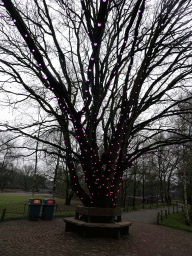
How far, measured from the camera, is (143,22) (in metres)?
7.37

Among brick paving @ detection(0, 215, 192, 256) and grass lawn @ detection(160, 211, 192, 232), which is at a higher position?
brick paving @ detection(0, 215, 192, 256)

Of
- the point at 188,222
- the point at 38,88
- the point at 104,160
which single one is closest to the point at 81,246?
the point at 104,160

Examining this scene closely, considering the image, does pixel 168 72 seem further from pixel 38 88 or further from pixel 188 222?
pixel 188 222

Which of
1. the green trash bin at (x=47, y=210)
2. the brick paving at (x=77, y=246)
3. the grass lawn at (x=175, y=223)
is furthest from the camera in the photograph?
the grass lawn at (x=175, y=223)

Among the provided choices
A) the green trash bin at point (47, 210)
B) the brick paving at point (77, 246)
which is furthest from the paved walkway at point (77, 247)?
the green trash bin at point (47, 210)

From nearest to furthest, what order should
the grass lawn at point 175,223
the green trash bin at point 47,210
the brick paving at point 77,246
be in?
the brick paving at point 77,246 → the green trash bin at point 47,210 → the grass lawn at point 175,223

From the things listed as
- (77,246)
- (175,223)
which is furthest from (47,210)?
(175,223)

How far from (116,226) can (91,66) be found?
16.0 ft

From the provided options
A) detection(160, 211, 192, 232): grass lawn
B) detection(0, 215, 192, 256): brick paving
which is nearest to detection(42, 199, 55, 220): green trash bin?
detection(0, 215, 192, 256): brick paving

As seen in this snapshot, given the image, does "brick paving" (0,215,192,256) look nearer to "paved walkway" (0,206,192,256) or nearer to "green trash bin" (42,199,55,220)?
"paved walkway" (0,206,192,256)

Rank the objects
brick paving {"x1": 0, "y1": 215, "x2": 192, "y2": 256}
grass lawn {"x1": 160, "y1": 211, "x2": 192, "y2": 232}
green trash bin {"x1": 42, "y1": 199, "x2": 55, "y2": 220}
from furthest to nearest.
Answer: grass lawn {"x1": 160, "y1": 211, "x2": 192, "y2": 232} → green trash bin {"x1": 42, "y1": 199, "x2": 55, "y2": 220} → brick paving {"x1": 0, "y1": 215, "x2": 192, "y2": 256}

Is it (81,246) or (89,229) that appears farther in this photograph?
(89,229)

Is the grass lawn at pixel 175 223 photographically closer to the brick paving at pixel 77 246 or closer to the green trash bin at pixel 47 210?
the brick paving at pixel 77 246

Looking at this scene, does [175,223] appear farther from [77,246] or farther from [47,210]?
[77,246]
